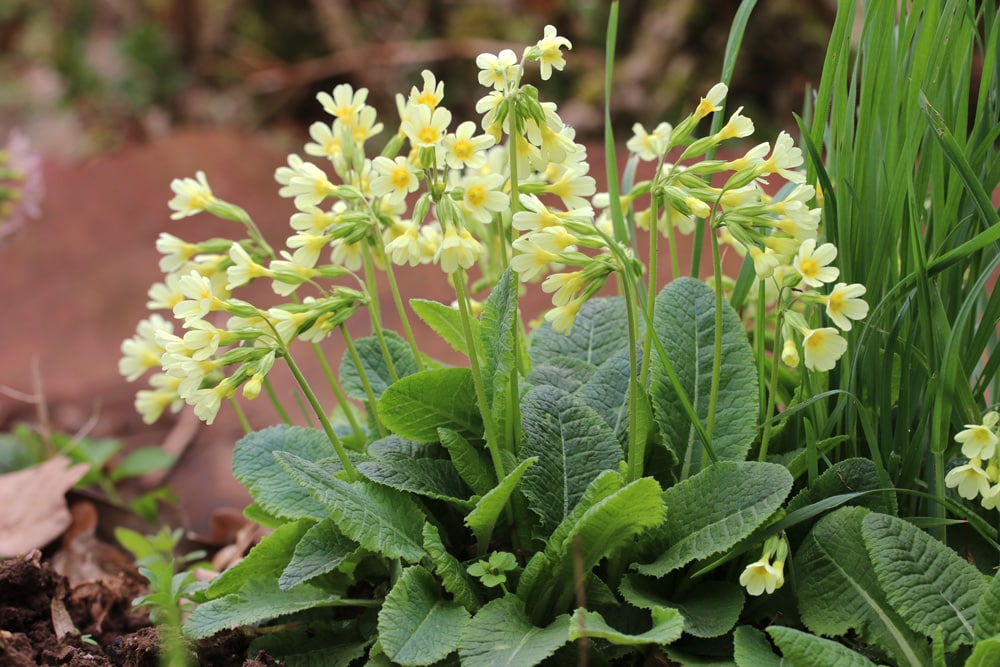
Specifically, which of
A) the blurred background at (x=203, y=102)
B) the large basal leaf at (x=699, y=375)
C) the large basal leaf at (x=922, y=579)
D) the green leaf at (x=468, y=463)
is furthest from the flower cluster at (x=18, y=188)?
the large basal leaf at (x=922, y=579)

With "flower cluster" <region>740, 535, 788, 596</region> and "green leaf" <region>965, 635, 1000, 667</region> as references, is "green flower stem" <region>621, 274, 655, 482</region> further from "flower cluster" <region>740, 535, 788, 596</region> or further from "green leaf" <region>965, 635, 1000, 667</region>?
"green leaf" <region>965, 635, 1000, 667</region>

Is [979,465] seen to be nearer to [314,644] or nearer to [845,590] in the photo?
[845,590]

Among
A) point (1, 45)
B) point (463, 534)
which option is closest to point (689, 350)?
point (463, 534)

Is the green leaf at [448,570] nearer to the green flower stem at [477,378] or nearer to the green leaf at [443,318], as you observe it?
the green flower stem at [477,378]

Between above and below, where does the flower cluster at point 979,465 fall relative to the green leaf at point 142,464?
below

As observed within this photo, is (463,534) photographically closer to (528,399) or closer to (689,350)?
(528,399)

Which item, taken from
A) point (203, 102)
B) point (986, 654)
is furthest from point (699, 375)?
point (203, 102)

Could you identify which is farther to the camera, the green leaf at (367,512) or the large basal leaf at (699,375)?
the large basal leaf at (699,375)

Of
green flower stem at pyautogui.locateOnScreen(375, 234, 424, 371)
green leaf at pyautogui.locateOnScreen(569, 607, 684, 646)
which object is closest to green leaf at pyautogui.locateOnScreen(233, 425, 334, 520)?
green flower stem at pyautogui.locateOnScreen(375, 234, 424, 371)
